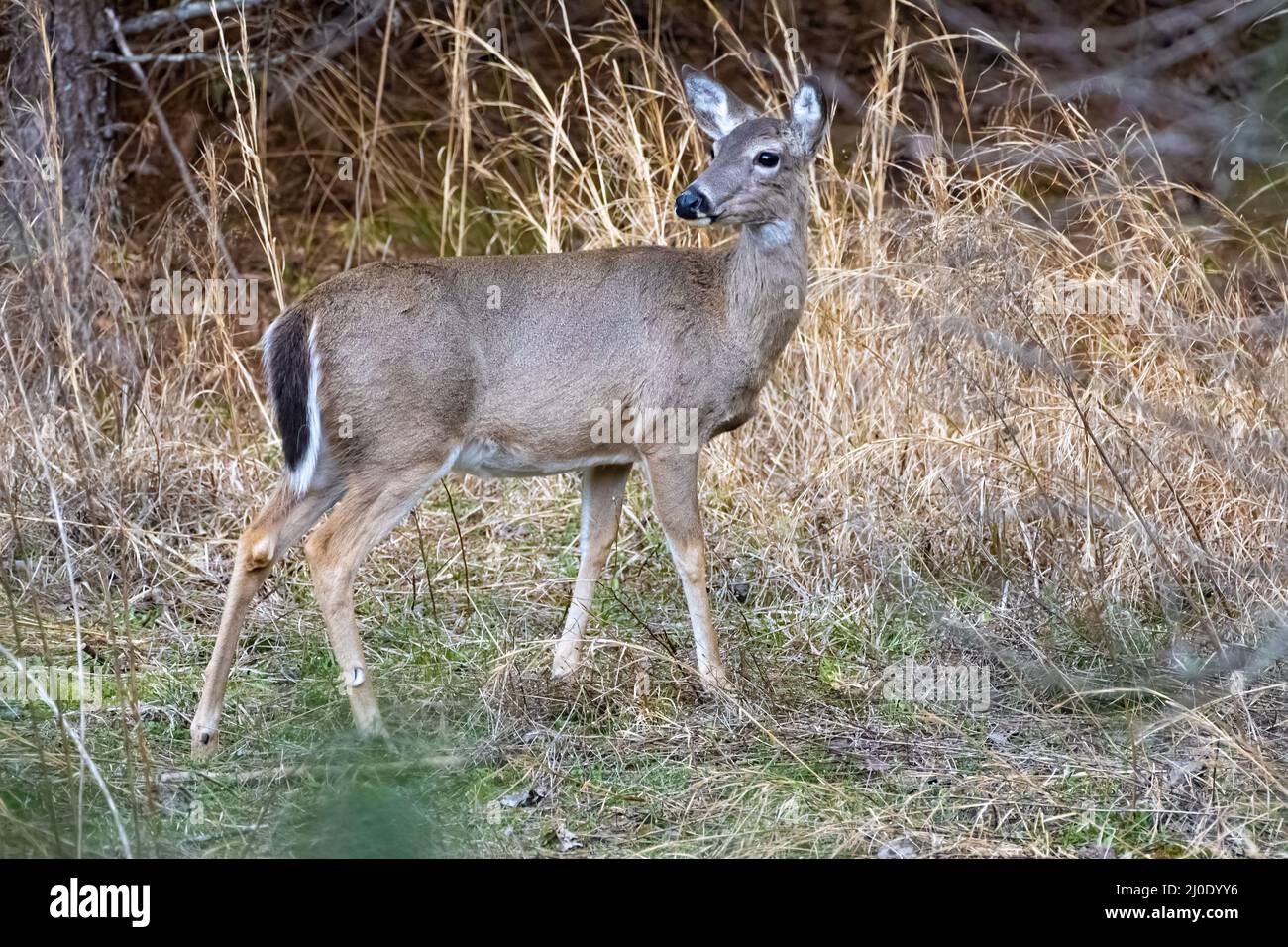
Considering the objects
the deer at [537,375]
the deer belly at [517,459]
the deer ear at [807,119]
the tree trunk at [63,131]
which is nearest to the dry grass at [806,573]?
the tree trunk at [63,131]

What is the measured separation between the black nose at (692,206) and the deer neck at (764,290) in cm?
36

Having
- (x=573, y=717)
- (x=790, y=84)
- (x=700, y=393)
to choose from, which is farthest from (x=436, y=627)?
(x=790, y=84)

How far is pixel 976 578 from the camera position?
19.5 ft

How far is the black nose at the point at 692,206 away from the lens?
5.06 metres

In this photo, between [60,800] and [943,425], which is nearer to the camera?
[60,800]

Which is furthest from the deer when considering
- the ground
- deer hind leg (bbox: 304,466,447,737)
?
the ground

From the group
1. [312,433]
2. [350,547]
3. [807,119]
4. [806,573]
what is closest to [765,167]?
[807,119]

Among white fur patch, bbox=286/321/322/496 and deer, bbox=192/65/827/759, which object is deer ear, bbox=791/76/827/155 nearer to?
deer, bbox=192/65/827/759

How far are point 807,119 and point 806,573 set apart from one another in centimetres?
175

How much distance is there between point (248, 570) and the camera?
4.93 meters

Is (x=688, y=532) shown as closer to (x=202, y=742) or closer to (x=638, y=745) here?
(x=638, y=745)

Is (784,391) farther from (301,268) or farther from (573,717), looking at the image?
(301,268)

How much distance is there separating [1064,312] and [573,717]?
9.29 ft

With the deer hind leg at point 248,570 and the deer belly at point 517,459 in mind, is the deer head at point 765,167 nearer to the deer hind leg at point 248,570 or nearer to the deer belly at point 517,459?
the deer belly at point 517,459
